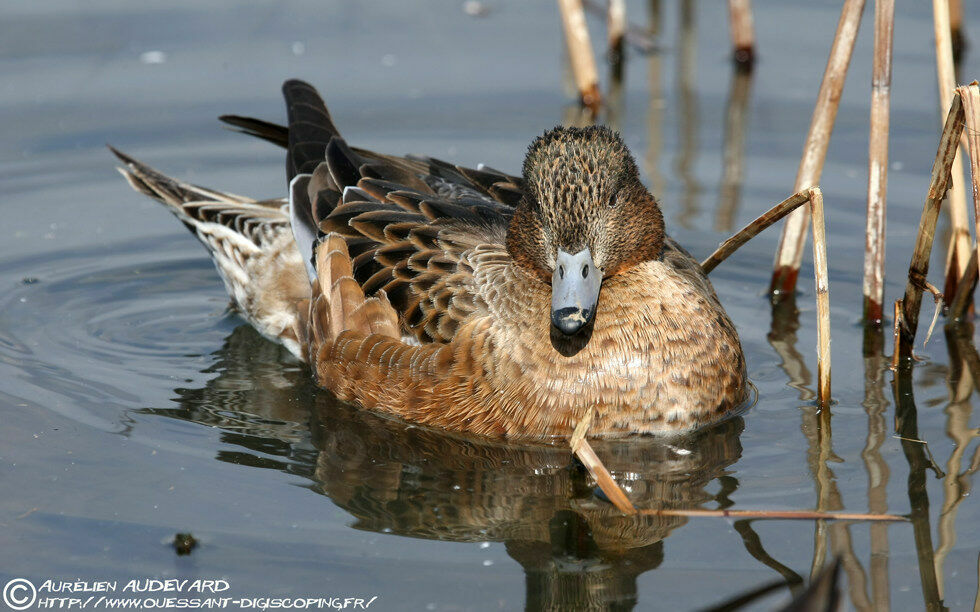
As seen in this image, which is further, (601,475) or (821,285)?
(821,285)

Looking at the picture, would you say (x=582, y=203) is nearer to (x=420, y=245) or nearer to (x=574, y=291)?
(x=574, y=291)

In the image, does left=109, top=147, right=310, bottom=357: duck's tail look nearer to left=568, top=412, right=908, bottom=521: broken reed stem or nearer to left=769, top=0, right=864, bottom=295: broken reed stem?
left=568, top=412, right=908, bottom=521: broken reed stem

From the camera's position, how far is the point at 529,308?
5848 millimetres

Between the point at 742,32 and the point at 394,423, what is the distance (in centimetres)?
565

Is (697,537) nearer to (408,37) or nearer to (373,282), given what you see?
(373,282)

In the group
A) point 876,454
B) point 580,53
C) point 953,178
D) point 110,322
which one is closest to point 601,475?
point 876,454

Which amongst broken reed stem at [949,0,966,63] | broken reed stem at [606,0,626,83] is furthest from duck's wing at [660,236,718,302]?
broken reed stem at [949,0,966,63]

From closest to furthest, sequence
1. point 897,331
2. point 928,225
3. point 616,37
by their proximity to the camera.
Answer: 1. point 928,225
2. point 897,331
3. point 616,37

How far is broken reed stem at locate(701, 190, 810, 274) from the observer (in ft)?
19.9

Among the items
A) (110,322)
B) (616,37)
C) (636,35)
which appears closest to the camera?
(110,322)

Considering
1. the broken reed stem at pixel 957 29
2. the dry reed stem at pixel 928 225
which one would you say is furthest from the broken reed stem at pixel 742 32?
the dry reed stem at pixel 928 225

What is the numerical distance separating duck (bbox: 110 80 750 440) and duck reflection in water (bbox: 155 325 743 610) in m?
0.11

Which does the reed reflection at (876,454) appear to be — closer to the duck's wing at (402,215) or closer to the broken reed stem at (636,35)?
the duck's wing at (402,215)

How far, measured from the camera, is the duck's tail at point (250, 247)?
723cm
